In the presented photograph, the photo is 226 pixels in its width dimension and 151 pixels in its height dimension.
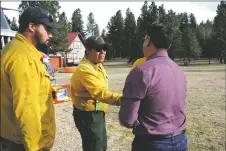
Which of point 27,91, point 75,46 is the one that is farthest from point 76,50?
point 27,91

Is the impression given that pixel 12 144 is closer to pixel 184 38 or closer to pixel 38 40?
pixel 38 40

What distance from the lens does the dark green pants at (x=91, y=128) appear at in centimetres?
383

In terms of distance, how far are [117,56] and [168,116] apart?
8809 cm

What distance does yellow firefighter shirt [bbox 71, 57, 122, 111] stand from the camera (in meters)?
3.72

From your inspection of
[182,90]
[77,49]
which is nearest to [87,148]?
[182,90]

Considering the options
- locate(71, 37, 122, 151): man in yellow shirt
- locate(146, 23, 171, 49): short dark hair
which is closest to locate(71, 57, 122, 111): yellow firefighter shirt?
locate(71, 37, 122, 151): man in yellow shirt

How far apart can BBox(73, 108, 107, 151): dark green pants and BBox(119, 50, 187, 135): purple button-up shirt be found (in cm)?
107

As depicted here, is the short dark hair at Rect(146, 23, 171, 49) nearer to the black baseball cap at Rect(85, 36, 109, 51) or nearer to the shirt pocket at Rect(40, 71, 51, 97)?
the shirt pocket at Rect(40, 71, 51, 97)

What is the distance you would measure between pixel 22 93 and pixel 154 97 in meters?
0.99

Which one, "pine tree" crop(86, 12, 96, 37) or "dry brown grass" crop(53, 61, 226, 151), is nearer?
"dry brown grass" crop(53, 61, 226, 151)

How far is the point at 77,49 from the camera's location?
65.6 meters

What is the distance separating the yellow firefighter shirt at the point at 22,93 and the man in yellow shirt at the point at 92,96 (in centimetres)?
111

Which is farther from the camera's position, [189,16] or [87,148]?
[189,16]

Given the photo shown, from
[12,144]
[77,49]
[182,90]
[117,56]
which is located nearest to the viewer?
[12,144]
